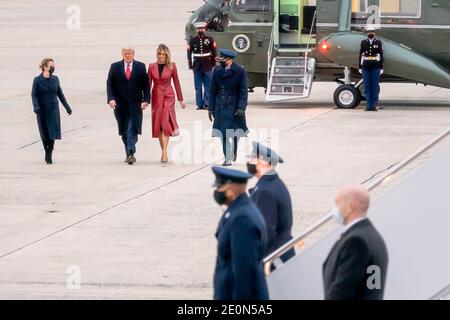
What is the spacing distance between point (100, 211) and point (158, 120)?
154 inches

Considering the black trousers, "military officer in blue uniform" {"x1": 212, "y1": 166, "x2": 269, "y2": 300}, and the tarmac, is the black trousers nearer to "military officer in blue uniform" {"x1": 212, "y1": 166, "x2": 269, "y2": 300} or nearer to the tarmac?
the tarmac

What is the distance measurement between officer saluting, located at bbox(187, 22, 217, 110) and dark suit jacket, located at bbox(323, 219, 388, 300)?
18394mm

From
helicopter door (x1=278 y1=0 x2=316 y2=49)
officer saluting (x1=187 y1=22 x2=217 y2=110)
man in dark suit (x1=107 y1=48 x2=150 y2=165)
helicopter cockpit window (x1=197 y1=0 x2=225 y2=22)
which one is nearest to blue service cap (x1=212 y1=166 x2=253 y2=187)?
man in dark suit (x1=107 y1=48 x2=150 y2=165)

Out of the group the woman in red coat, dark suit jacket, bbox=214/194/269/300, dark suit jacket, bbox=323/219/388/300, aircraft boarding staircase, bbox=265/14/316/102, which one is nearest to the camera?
dark suit jacket, bbox=323/219/388/300

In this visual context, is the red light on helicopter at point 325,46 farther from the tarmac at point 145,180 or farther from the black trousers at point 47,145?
the black trousers at point 47,145

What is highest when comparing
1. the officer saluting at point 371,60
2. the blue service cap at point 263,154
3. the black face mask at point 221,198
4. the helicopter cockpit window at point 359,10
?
the black face mask at point 221,198

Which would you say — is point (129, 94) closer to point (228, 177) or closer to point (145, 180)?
point (145, 180)

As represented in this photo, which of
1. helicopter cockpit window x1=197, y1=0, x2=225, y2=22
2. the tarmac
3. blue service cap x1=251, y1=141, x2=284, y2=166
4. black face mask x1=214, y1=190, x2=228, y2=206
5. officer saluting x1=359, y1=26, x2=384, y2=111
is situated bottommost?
the tarmac

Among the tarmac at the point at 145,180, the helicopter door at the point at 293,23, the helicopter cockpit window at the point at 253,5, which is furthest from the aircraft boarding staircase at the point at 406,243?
the helicopter door at the point at 293,23

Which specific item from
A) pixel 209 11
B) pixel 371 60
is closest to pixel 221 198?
pixel 371 60

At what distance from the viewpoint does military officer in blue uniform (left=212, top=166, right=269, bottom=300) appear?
27.1ft

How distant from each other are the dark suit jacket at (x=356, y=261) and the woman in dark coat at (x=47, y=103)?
11.7 metres

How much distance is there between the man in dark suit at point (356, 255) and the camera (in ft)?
25.8
